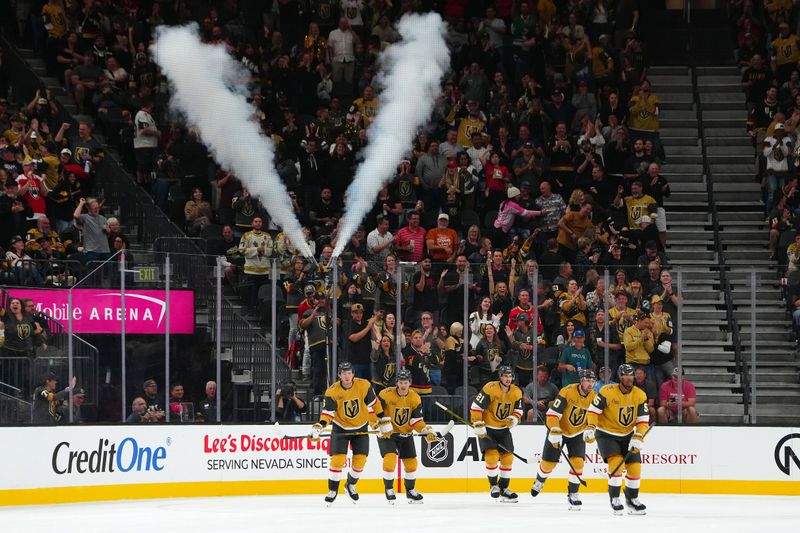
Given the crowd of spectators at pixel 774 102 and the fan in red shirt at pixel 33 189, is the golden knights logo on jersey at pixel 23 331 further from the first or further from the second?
the crowd of spectators at pixel 774 102

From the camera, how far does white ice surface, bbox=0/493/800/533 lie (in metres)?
16.8

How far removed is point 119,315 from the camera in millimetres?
20219

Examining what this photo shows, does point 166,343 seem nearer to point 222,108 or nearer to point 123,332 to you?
point 123,332

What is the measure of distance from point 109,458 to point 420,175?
7288 mm

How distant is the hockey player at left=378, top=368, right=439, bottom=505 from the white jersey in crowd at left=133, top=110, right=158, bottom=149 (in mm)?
7173

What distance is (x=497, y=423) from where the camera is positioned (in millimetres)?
19969

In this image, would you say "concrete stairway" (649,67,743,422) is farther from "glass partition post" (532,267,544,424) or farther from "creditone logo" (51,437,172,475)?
"creditone logo" (51,437,172,475)

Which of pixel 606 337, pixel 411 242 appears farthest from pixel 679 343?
pixel 411 242

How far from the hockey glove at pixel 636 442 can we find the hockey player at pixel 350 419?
10.2 ft

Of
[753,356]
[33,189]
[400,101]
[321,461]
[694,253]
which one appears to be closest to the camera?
[321,461]

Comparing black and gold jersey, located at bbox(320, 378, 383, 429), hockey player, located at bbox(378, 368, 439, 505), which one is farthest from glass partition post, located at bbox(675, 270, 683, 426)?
black and gold jersey, located at bbox(320, 378, 383, 429)

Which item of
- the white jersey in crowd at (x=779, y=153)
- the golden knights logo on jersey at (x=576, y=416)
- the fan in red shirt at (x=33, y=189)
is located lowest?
the golden knights logo on jersey at (x=576, y=416)

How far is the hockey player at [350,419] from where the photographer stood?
1936 cm

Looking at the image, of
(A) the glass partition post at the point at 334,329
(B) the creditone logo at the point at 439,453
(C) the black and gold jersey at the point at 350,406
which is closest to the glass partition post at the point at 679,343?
(B) the creditone logo at the point at 439,453
